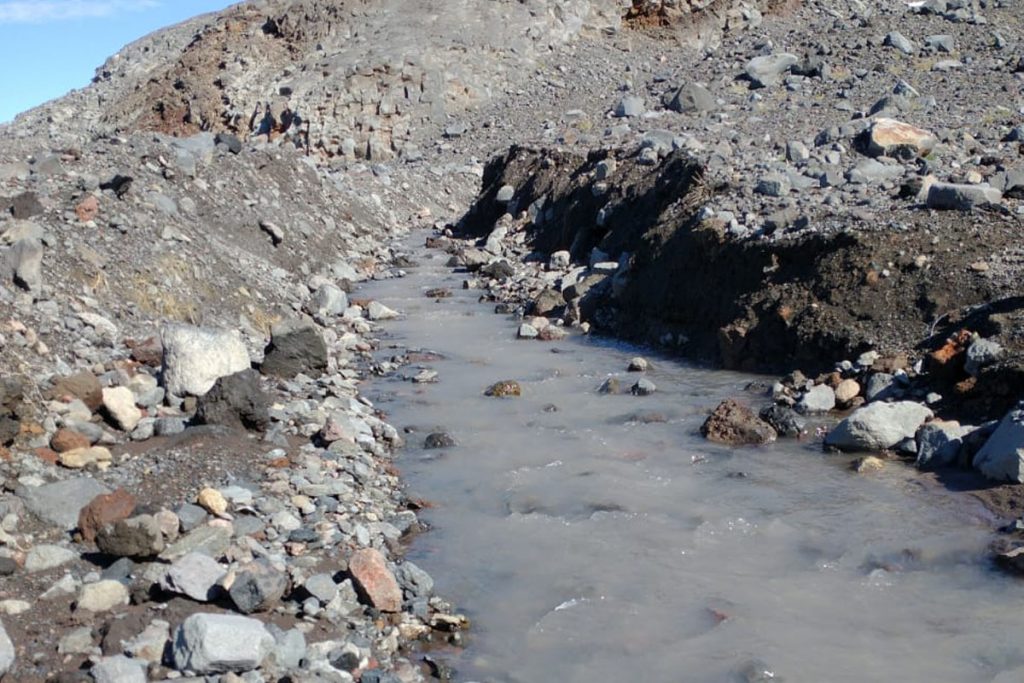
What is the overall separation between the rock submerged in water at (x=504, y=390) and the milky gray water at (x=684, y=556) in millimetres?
277

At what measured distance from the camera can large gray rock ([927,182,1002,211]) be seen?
8.66 m

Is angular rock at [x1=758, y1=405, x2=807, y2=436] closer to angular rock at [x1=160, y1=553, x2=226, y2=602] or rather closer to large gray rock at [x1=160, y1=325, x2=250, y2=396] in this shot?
large gray rock at [x1=160, y1=325, x2=250, y2=396]

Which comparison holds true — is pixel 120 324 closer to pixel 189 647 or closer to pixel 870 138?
pixel 189 647

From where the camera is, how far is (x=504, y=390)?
8.44 metres

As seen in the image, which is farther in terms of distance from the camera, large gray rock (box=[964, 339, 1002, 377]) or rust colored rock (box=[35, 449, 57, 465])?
large gray rock (box=[964, 339, 1002, 377])

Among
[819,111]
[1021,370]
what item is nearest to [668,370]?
[1021,370]

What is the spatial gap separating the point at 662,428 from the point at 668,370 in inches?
67.2

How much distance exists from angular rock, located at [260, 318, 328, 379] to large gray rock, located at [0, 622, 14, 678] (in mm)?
4340

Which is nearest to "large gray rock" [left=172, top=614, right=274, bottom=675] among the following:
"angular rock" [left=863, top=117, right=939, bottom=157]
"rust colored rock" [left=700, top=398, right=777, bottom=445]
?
"rust colored rock" [left=700, top=398, right=777, bottom=445]

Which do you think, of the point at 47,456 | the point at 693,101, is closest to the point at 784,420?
the point at 47,456

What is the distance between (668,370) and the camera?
898 centimetres

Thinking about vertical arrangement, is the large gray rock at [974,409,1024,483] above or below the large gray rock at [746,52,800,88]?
below

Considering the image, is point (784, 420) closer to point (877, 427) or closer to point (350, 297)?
point (877, 427)

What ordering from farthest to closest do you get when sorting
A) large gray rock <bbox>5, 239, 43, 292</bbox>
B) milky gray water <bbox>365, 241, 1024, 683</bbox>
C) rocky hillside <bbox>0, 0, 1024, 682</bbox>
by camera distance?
large gray rock <bbox>5, 239, 43, 292</bbox>
rocky hillside <bbox>0, 0, 1024, 682</bbox>
milky gray water <bbox>365, 241, 1024, 683</bbox>
